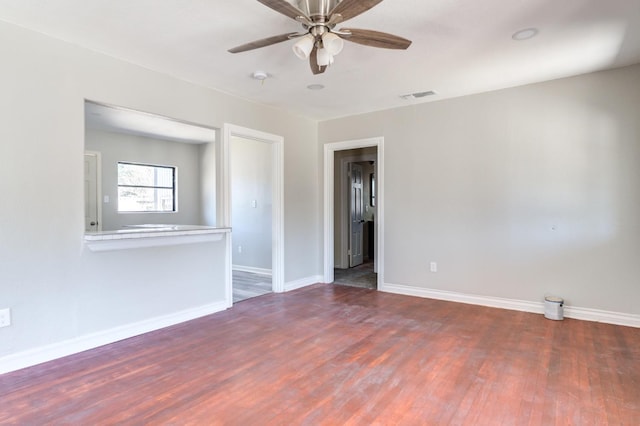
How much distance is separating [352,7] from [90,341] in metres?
3.14

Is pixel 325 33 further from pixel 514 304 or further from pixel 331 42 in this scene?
pixel 514 304

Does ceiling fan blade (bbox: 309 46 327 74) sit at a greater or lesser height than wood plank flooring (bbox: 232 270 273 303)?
greater

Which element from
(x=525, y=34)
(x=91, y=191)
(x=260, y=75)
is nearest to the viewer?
(x=525, y=34)

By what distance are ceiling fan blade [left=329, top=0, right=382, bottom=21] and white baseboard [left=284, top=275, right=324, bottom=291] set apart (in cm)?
360

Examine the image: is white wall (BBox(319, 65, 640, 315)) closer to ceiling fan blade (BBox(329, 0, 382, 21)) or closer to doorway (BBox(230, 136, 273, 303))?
doorway (BBox(230, 136, 273, 303))

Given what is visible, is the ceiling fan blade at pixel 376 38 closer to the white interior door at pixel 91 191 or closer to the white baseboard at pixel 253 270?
the white baseboard at pixel 253 270

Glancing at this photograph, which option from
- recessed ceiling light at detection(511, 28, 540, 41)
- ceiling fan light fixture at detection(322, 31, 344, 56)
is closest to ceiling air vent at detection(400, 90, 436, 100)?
recessed ceiling light at detection(511, 28, 540, 41)

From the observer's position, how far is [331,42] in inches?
85.6

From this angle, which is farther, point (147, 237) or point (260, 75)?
point (260, 75)

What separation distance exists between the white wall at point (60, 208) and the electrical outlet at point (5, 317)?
3 centimetres

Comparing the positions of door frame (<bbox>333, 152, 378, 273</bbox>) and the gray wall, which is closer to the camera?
the gray wall

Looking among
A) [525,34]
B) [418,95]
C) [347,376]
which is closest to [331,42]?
[525,34]

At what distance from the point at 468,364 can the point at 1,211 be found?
3.48m

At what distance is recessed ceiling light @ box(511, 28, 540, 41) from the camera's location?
2.58 meters
